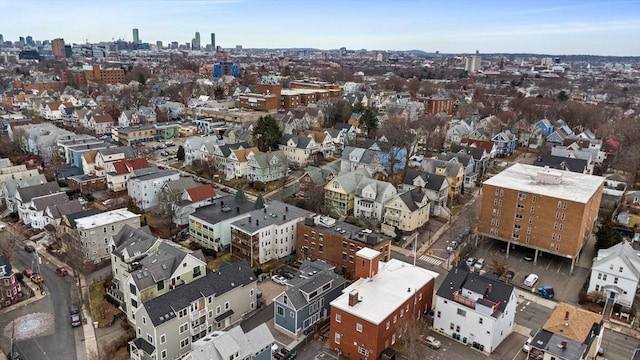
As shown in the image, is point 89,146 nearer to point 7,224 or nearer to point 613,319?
point 7,224

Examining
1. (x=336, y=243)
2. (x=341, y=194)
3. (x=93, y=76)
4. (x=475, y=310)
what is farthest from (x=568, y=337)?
(x=93, y=76)

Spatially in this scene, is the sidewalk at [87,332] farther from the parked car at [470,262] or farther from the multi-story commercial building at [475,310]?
the parked car at [470,262]

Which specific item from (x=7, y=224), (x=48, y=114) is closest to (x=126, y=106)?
(x=48, y=114)

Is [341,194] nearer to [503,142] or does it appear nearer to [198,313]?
[198,313]

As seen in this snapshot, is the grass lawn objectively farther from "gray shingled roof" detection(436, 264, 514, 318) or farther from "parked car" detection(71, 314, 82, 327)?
"gray shingled roof" detection(436, 264, 514, 318)

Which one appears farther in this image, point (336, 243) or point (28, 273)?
point (336, 243)

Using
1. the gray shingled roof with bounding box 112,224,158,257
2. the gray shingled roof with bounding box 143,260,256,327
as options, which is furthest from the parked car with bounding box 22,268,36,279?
the gray shingled roof with bounding box 143,260,256,327

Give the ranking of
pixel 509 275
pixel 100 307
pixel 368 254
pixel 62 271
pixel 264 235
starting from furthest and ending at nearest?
1. pixel 264 235
2. pixel 509 275
3. pixel 62 271
4. pixel 100 307
5. pixel 368 254
